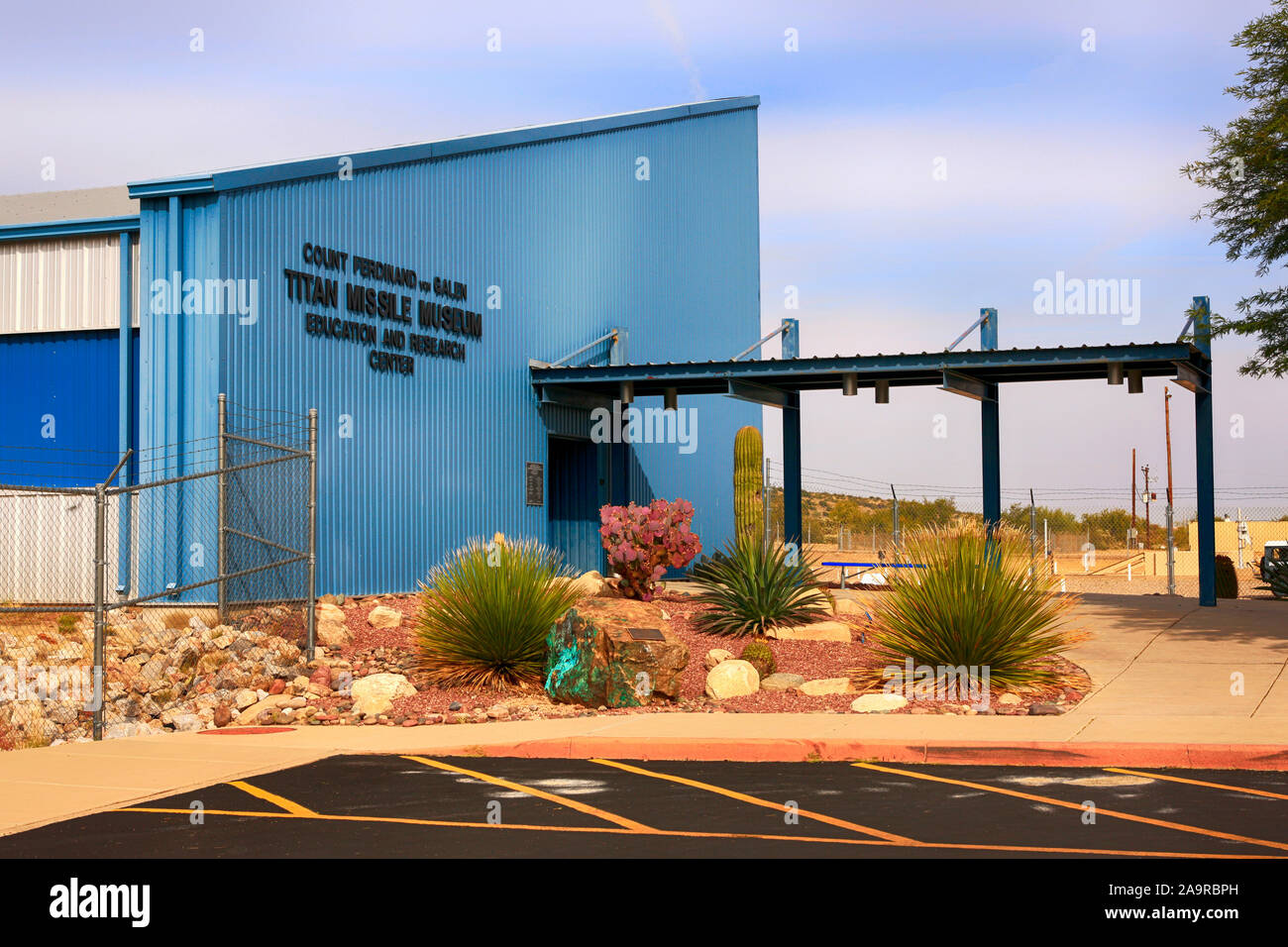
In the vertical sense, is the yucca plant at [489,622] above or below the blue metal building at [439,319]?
below

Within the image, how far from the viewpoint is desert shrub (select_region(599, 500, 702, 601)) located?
20.3m

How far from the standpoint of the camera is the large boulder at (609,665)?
1452cm

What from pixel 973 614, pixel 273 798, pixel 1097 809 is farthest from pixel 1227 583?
pixel 273 798

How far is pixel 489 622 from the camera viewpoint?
15.5 meters

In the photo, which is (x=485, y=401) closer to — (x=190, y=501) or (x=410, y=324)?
(x=410, y=324)

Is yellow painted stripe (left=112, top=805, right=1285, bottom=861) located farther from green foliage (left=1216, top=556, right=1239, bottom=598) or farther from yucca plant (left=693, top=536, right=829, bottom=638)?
green foliage (left=1216, top=556, right=1239, bottom=598)

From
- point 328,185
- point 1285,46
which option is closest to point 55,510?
point 328,185

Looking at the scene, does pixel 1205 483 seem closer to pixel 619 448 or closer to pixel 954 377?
pixel 954 377

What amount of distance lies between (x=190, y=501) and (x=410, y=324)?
19.2ft

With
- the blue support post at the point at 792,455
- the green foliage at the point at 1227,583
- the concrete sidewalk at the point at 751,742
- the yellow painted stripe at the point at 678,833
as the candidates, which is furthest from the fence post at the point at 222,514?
the green foliage at the point at 1227,583

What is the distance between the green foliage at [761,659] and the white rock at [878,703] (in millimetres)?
2141

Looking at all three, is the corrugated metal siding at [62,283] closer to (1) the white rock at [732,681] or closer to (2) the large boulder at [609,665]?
(2) the large boulder at [609,665]

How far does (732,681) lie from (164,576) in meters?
8.14

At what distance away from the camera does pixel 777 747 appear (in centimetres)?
1152
